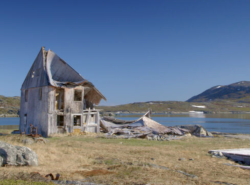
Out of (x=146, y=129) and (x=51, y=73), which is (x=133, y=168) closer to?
(x=146, y=129)

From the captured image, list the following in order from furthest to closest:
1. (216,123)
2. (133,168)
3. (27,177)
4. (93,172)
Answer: (216,123), (133,168), (93,172), (27,177)

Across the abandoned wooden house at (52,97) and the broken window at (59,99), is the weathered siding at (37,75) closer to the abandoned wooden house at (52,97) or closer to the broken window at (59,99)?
the abandoned wooden house at (52,97)

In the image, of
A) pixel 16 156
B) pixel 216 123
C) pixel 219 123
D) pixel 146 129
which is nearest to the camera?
pixel 16 156

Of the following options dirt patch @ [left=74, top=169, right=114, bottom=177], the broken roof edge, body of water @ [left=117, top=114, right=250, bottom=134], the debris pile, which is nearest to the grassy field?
body of water @ [left=117, top=114, right=250, bottom=134]

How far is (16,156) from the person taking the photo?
11438 millimetres

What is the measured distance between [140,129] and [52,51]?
42.0 feet

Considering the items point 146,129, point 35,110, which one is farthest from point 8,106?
point 146,129

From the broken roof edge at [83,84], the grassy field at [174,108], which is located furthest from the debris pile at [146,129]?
the grassy field at [174,108]

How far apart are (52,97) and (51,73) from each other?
304 centimetres

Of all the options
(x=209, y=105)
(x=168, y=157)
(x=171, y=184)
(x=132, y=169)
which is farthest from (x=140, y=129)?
(x=209, y=105)

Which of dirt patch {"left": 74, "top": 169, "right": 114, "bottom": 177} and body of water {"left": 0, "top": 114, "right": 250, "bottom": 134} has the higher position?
dirt patch {"left": 74, "top": 169, "right": 114, "bottom": 177}

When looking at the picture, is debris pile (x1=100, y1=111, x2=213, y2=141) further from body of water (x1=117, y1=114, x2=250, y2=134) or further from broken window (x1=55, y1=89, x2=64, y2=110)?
body of water (x1=117, y1=114, x2=250, y2=134)

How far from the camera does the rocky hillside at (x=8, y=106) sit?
97.4 m

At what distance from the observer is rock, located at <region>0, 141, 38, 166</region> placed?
36.6ft
